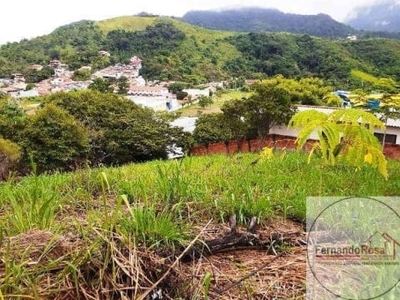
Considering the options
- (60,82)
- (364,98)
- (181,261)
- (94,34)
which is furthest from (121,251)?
(94,34)

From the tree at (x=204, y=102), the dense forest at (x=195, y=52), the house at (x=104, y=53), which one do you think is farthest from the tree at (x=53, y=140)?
the house at (x=104, y=53)

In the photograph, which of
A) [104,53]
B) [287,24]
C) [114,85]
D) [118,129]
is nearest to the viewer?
[118,129]

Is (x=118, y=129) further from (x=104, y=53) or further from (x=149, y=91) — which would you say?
(x=104, y=53)

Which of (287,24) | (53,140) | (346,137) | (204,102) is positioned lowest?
(204,102)

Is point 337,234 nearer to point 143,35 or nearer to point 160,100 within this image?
point 160,100

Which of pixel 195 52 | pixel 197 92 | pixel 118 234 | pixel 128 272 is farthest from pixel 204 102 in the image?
pixel 128 272

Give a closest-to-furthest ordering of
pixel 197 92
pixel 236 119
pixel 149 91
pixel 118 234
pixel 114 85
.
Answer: pixel 118 234
pixel 236 119
pixel 149 91
pixel 197 92
pixel 114 85

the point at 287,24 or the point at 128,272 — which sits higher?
the point at 128,272

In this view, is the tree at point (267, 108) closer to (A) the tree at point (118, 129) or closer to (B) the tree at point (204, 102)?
Result: (A) the tree at point (118, 129)
